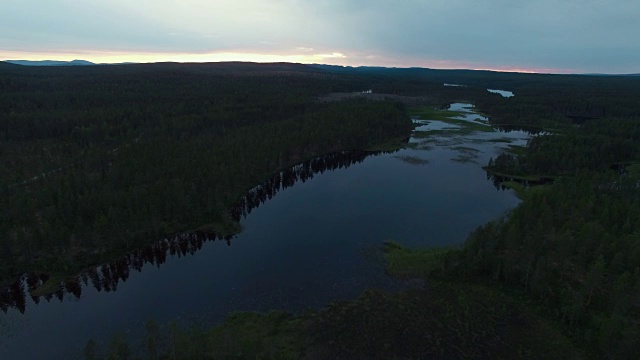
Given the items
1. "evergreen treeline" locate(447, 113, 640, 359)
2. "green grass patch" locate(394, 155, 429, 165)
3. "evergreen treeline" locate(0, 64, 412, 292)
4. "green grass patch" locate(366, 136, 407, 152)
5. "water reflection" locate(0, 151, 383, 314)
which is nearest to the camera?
"evergreen treeline" locate(447, 113, 640, 359)

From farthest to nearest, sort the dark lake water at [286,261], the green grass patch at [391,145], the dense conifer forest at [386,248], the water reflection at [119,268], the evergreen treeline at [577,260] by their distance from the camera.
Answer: the green grass patch at [391,145] < the water reflection at [119,268] < the dark lake water at [286,261] < the evergreen treeline at [577,260] < the dense conifer forest at [386,248]

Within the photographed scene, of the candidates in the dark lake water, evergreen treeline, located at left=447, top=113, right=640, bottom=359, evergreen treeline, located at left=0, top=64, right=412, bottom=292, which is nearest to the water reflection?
the dark lake water

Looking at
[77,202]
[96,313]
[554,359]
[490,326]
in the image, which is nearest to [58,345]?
[96,313]

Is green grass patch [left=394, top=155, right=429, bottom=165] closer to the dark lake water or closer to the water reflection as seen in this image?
the dark lake water

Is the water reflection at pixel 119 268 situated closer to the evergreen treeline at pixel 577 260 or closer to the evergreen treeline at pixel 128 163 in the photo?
the evergreen treeline at pixel 128 163

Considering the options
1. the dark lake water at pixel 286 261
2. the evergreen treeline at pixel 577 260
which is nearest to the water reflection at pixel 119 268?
the dark lake water at pixel 286 261

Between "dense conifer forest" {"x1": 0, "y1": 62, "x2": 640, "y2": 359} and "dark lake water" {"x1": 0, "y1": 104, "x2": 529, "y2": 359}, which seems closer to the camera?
"dense conifer forest" {"x1": 0, "y1": 62, "x2": 640, "y2": 359}

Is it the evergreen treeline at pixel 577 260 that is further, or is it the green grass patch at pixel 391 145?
the green grass patch at pixel 391 145

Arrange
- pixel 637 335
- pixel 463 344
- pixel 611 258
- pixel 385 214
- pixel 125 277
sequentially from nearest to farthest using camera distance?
pixel 637 335 < pixel 463 344 < pixel 611 258 < pixel 125 277 < pixel 385 214

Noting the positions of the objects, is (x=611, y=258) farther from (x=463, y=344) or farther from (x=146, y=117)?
(x=146, y=117)
